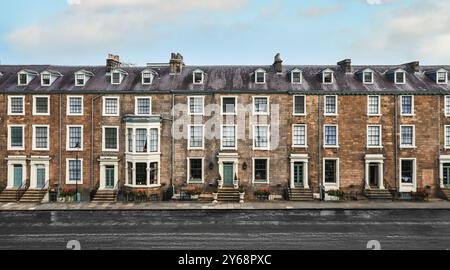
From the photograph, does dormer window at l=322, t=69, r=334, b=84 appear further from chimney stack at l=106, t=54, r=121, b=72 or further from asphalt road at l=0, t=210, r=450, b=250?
chimney stack at l=106, t=54, r=121, b=72

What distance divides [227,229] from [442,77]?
25957mm

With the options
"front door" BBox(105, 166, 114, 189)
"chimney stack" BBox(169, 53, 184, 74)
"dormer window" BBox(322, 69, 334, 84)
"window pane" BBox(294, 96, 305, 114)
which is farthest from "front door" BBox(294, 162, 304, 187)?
"front door" BBox(105, 166, 114, 189)

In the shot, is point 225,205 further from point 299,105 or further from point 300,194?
point 299,105

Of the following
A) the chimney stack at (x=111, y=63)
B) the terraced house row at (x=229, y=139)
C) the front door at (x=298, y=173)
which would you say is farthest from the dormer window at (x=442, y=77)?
the chimney stack at (x=111, y=63)

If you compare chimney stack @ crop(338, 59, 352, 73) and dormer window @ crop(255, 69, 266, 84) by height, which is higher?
chimney stack @ crop(338, 59, 352, 73)

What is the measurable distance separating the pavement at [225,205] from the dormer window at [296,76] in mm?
11242

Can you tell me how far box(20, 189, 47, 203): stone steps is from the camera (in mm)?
31114

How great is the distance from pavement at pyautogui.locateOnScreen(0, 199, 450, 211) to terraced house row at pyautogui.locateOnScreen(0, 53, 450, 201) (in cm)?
206

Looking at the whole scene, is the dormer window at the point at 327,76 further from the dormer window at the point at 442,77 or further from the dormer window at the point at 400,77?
the dormer window at the point at 442,77

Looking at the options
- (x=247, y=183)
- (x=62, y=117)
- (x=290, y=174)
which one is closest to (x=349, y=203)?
(x=290, y=174)

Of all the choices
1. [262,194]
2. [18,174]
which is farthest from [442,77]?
[18,174]

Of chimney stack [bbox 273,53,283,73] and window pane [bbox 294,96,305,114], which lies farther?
chimney stack [bbox 273,53,283,73]

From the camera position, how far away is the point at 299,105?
3284 centimetres
